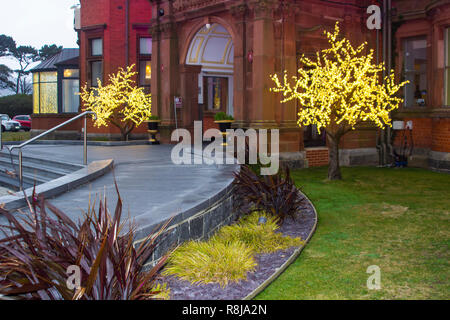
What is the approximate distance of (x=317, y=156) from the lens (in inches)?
684

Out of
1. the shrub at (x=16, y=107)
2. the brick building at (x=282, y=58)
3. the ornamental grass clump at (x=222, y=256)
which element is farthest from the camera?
the shrub at (x=16, y=107)

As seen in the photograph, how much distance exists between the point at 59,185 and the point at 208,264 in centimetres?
371

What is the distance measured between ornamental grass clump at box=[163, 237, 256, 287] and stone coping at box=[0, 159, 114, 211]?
2.59 metres

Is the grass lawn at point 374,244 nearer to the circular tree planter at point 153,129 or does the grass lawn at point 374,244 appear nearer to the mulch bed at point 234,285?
the mulch bed at point 234,285

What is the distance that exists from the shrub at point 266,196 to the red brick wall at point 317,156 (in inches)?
300

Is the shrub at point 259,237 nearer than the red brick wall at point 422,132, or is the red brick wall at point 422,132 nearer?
the shrub at point 259,237

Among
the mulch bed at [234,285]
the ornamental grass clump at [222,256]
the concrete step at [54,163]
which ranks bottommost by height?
the mulch bed at [234,285]

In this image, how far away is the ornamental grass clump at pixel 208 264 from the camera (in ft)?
18.3

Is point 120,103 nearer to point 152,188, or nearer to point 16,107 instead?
point 152,188

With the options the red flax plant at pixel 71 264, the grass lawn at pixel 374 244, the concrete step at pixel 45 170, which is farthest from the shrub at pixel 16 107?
the red flax plant at pixel 71 264

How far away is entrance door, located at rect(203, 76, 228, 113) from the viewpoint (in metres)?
23.3

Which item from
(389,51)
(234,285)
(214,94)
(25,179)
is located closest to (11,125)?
(214,94)
